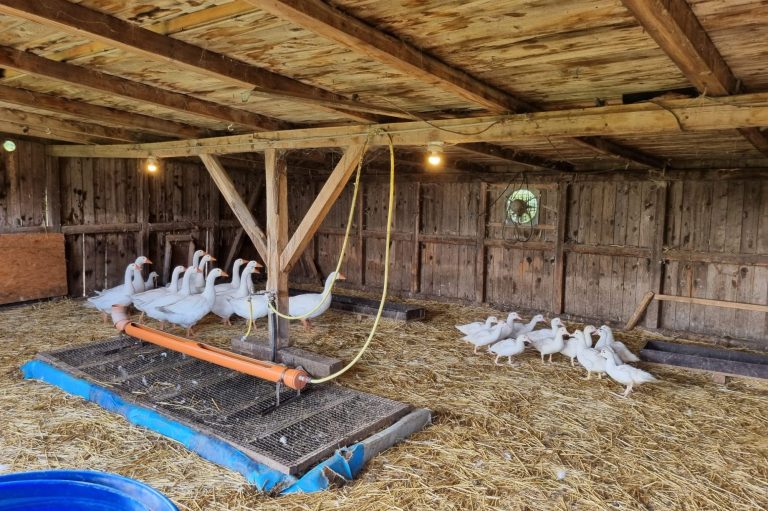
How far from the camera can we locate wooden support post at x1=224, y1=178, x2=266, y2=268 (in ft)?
33.7

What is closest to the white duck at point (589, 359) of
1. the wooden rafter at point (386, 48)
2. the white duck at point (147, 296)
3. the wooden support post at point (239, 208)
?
the wooden rafter at point (386, 48)

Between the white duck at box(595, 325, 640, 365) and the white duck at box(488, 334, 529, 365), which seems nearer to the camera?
the white duck at box(595, 325, 640, 365)

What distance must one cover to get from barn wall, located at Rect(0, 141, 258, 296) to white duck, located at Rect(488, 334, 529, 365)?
6.37 metres

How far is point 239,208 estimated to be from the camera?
5832 millimetres

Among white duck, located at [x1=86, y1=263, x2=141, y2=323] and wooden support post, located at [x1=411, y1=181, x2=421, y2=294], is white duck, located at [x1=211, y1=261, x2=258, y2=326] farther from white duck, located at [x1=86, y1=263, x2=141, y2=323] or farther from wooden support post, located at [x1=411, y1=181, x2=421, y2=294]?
wooden support post, located at [x1=411, y1=181, x2=421, y2=294]

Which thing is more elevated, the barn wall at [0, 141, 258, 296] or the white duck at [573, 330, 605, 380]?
the barn wall at [0, 141, 258, 296]

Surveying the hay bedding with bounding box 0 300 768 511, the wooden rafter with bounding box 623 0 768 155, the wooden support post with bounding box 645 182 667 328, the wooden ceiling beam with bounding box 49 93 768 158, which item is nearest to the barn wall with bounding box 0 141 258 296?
the hay bedding with bounding box 0 300 768 511

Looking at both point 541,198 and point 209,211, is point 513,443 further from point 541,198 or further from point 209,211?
point 209,211

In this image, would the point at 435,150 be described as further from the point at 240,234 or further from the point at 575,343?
the point at 240,234

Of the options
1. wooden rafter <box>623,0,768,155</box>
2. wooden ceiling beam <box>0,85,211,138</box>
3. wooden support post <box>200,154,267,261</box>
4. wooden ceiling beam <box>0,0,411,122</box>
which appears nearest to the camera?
wooden rafter <box>623,0,768,155</box>

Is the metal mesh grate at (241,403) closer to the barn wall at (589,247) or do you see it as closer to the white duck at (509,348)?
the white duck at (509,348)

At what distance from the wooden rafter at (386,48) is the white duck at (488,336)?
8.98 feet

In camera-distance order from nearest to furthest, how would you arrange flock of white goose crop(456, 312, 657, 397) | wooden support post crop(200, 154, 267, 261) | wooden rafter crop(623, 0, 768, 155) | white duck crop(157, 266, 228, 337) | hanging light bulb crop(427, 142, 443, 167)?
wooden rafter crop(623, 0, 768, 155) < hanging light bulb crop(427, 142, 443, 167) < flock of white goose crop(456, 312, 657, 397) < wooden support post crop(200, 154, 267, 261) < white duck crop(157, 266, 228, 337)

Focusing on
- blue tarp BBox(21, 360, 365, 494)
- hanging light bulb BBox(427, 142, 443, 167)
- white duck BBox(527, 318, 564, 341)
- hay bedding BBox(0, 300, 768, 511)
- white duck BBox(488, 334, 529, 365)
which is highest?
hanging light bulb BBox(427, 142, 443, 167)
